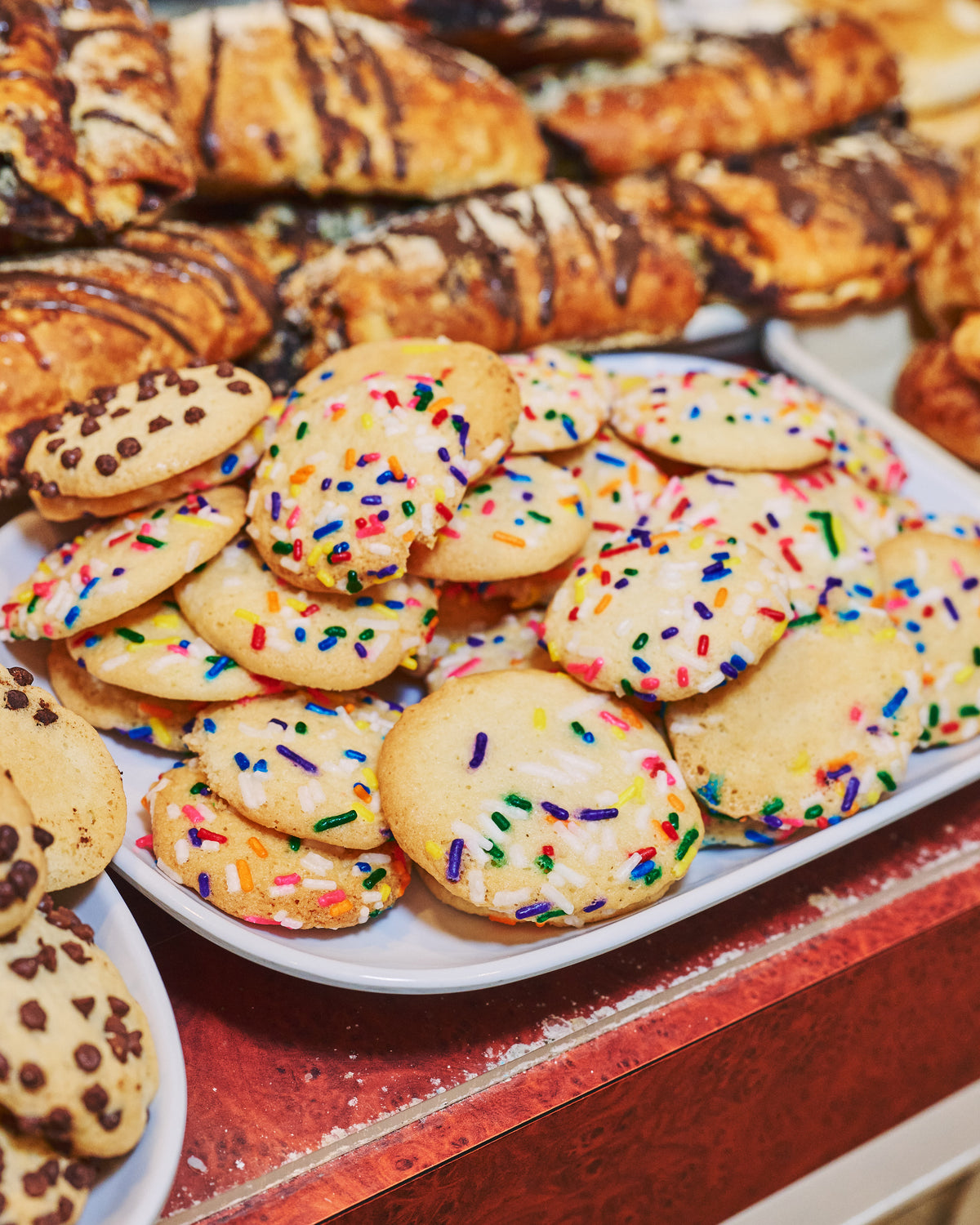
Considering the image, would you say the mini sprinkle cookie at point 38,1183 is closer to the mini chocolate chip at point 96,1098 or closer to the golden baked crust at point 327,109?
the mini chocolate chip at point 96,1098

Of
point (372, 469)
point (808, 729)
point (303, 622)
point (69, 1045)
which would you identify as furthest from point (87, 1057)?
point (808, 729)

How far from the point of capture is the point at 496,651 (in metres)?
1.24

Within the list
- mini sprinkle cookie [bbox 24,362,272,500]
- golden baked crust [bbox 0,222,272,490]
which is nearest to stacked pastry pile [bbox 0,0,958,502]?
golden baked crust [bbox 0,222,272,490]

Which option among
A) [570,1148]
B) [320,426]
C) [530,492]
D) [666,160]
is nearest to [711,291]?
[666,160]

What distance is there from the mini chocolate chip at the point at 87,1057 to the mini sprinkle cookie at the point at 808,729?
2.20 feet

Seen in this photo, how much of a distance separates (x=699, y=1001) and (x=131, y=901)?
65 centimetres

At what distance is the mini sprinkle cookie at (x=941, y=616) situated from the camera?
1263 millimetres

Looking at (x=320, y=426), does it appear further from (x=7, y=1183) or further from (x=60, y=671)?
(x=7, y=1183)

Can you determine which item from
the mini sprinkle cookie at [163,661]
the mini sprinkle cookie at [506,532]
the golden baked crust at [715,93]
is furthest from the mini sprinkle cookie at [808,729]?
the golden baked crust at [715,93]

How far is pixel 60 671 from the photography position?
1.17m

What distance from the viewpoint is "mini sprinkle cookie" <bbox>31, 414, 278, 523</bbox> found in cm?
112

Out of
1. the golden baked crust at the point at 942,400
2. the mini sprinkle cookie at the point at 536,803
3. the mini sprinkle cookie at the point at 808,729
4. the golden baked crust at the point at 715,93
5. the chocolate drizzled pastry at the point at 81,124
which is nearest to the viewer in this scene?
the mini sprinkle cookie at the point at 536,803

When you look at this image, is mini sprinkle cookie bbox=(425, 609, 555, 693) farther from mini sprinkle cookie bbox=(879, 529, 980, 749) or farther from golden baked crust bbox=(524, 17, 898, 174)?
golden baked crust bbox=(524, 17, 898, 174)

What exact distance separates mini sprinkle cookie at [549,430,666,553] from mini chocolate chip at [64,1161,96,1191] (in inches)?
33.7
